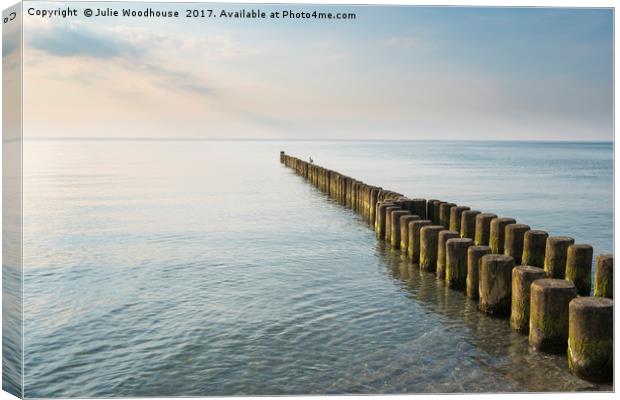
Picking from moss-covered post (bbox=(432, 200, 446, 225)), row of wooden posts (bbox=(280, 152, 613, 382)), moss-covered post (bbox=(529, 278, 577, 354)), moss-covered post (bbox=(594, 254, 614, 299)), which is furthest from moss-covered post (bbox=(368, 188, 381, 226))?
moss-covered post (bbox=(529, 278, 577, 354))

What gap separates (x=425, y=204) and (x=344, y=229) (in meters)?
3.05

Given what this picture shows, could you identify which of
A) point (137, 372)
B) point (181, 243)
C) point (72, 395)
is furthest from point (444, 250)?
point (181, 243)

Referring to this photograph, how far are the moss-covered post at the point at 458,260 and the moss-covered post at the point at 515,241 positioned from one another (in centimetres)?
146

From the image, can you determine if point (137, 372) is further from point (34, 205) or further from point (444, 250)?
point (34, 205)

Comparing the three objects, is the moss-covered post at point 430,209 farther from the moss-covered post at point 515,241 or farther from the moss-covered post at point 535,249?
the moss-covered post at point 535,249

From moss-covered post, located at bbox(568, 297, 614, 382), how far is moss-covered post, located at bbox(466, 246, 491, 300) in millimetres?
2549

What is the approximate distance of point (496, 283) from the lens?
8078 mm

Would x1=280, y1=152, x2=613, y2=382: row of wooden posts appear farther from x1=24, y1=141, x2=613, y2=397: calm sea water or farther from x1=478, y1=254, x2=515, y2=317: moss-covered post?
x1=24, y1=141, x2=613, y2=397: calm sea water

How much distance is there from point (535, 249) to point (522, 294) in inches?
116

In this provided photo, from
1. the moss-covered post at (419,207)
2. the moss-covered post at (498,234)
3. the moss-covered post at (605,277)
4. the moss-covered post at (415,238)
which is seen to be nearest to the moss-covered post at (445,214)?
the moss-covered post at (419,207)

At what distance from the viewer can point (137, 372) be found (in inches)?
261

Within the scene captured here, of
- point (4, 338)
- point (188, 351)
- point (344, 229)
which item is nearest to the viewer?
point (4, 338)

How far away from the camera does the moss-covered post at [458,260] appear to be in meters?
9.41

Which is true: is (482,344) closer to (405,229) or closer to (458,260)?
(458,260)
